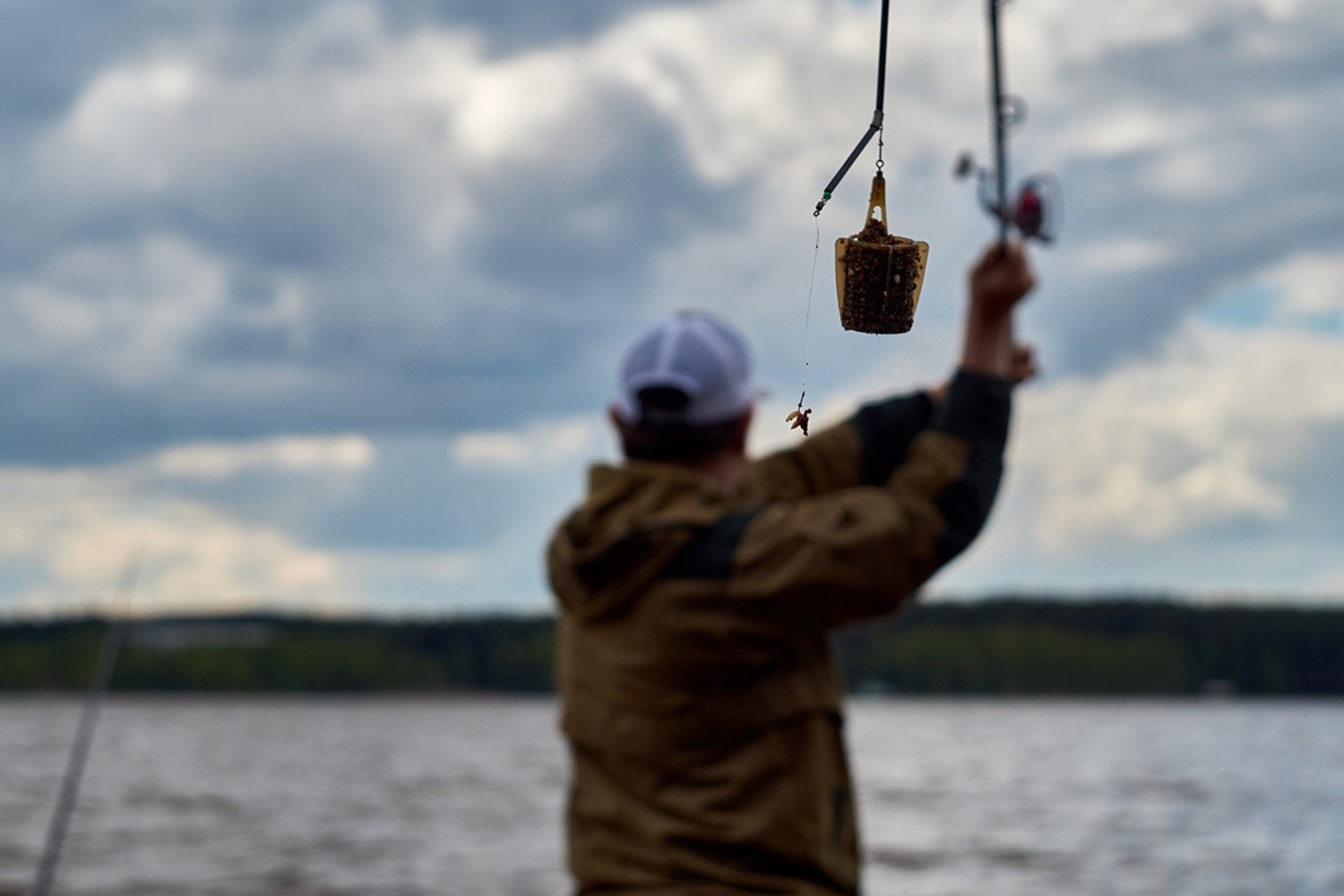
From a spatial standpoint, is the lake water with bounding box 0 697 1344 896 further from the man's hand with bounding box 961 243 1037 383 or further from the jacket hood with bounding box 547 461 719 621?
the man's hand with bounding box 961 243 1037 383

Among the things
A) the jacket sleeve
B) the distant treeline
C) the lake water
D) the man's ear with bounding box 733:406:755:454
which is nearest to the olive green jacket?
the jacket sleeve

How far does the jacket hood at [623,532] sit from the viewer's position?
3.15 meters

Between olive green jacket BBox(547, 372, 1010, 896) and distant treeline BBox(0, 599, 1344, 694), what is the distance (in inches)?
4104

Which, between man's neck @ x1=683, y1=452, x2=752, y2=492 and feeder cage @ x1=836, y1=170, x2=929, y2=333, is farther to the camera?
man's neck @ x1=683, y1=452, x2=752, y2=492

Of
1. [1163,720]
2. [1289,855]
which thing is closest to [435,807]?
[1289,855]

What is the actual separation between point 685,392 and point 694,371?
0.15 feet

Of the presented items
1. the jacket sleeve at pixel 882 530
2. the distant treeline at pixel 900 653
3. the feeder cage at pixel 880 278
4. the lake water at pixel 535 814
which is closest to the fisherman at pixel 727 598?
the jacket sleeve at pixel 882 530

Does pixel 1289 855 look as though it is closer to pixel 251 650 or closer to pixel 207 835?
pixel 207 835

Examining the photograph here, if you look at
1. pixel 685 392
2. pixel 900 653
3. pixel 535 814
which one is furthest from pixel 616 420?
pixel 900 653

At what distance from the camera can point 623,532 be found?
125 inches

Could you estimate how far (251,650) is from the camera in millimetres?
159500

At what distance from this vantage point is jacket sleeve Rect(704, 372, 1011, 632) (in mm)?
2943

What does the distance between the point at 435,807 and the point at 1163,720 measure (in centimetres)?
8548

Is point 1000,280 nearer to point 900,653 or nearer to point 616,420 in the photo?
point 616,420
